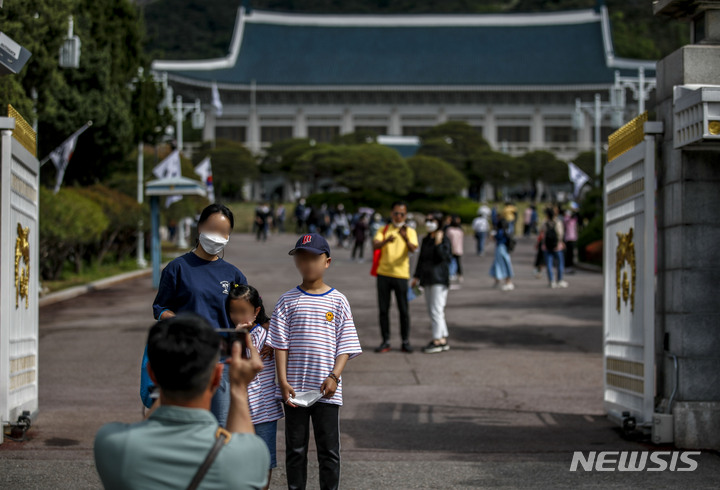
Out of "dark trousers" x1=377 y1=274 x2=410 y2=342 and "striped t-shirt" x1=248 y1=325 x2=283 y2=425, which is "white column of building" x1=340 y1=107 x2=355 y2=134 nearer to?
"dark trousers" x1=377 y1=274 x2=410 y2=342

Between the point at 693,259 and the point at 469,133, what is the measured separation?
5093 cm

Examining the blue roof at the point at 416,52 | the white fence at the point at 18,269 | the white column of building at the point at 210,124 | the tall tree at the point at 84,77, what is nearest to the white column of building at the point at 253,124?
the blue roof at the point at 416,52

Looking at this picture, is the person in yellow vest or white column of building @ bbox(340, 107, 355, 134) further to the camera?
white column of building @ bbox(340, 107, 355, 134)

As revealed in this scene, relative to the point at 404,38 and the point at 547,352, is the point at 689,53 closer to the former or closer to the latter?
the point at 547,352

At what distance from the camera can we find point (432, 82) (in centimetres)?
6888

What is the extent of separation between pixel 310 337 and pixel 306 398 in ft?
1.03

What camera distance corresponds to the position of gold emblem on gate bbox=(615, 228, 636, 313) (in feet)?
25.0

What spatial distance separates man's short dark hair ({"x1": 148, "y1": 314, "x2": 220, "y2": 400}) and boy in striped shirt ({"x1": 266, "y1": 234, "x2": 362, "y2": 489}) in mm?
1923

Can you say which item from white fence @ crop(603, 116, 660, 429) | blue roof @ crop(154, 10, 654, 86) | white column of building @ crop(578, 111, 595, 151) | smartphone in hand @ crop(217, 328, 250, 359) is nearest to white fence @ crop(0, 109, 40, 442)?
smartphone in hand @ crop(217, 328, 250, 359)

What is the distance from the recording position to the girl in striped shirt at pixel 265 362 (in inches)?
187

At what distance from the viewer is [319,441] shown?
5.02m

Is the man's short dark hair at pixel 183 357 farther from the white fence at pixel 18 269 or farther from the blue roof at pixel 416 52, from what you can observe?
the blue roof at pixel 416 52

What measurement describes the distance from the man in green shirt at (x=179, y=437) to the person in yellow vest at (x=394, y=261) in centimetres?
849

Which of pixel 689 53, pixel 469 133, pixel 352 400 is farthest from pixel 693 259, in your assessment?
pixel 469 133
